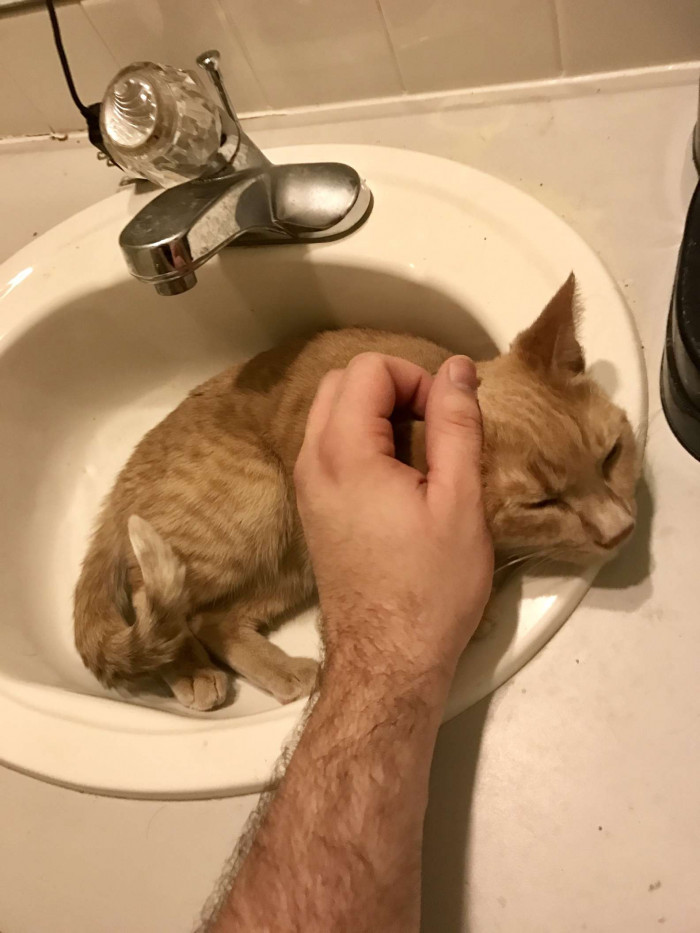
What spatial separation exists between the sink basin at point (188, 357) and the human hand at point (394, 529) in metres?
0.08

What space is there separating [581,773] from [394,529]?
9.4 inches

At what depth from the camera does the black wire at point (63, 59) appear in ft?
2.88

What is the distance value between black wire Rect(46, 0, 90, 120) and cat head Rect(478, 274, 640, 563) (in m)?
0.67

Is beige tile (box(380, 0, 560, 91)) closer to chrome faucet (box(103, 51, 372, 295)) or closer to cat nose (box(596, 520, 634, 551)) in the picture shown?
chrome faucet (box(103, 51, 372, 295))

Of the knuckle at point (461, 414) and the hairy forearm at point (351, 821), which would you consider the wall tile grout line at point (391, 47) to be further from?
the hairy forearm at point (351, 821)

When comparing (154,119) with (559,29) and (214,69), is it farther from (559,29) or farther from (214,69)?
(559,29)

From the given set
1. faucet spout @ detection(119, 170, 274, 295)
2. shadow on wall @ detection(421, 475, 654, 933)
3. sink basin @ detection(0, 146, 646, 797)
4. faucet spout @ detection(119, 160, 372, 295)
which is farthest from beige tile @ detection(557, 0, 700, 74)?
shadow on wall @ detection(421, 475, 654, 933)

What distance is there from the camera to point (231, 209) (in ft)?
2.52

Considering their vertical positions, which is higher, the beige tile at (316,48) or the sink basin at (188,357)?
the beige tile at (316,48)

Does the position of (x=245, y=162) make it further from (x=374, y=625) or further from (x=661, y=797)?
(x=661, y=797)

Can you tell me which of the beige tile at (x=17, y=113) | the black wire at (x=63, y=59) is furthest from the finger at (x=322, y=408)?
the beige tile at (x=17, y=113)

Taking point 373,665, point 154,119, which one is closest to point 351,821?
point 373,665

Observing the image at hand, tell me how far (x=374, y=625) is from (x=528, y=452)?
0.21 metres

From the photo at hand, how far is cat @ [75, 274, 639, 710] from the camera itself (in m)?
0.67
